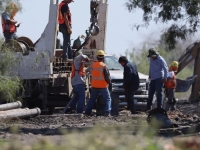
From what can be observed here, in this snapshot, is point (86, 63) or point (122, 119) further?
point (86, 63)

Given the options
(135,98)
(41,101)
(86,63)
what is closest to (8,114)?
(41,101)

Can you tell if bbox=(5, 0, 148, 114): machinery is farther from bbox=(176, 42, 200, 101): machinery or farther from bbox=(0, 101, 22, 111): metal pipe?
bbox=(176, 42, 200, 101): machinery

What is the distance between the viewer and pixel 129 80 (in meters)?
19.8

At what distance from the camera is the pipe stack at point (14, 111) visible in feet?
54.1

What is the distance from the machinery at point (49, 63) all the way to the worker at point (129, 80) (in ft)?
1.65

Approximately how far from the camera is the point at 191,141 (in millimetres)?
7453

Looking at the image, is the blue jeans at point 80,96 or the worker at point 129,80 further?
the worker at point 129,80

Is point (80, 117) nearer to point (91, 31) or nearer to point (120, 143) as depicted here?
point (91, 31)

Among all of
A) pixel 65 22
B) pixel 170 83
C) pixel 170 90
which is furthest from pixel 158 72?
pixel 65 22

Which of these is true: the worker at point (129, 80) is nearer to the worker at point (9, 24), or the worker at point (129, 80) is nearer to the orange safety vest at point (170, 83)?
the orange safety vest at point (170, 83)

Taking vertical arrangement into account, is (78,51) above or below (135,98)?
above

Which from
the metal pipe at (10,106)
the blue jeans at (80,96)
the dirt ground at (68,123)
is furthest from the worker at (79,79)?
the metal pipe at (10,106)

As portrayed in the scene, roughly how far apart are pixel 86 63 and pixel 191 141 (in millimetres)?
13157

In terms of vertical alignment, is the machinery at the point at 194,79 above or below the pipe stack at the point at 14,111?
above
